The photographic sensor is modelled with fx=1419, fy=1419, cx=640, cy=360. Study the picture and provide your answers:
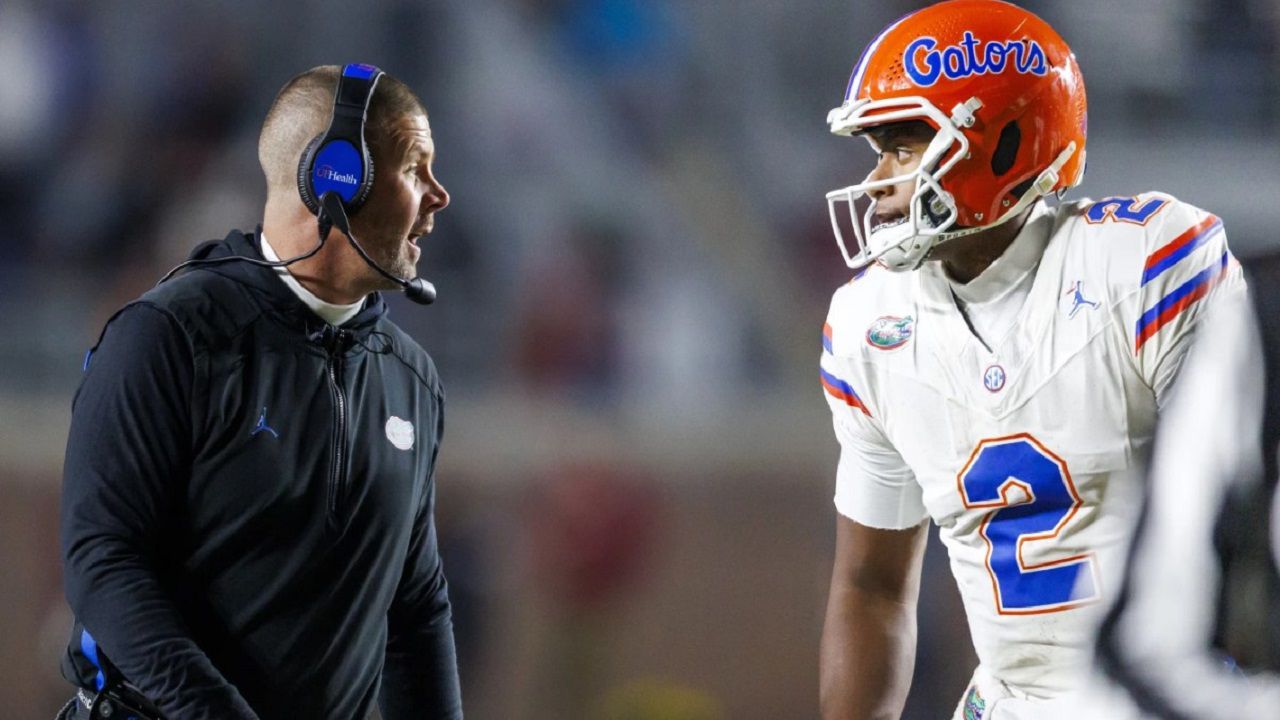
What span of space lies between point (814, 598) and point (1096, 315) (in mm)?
3079

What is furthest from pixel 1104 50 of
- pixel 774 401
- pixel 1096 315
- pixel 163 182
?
pixel 1096 315

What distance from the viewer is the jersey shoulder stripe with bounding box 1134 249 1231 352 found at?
5.99ft

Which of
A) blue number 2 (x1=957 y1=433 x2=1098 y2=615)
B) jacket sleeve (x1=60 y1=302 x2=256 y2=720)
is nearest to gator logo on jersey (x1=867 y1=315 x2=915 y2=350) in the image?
blue number 2 (x1=957 y1=433 x2=1098 y2=615)

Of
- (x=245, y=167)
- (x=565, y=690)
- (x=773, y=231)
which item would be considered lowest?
(x=565, y=690)

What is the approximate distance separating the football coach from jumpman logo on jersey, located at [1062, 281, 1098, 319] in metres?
0.95

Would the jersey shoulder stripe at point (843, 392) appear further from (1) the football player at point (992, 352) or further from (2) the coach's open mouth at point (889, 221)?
(2) the coach's open mouth at point (889, 221)

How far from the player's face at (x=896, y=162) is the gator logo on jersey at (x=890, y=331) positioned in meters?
0.14

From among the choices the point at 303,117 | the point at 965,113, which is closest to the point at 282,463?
the point at 303,117

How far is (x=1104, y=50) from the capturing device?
227 inches

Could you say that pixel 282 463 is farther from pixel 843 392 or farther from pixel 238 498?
pixel 843 392

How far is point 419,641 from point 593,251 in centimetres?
308

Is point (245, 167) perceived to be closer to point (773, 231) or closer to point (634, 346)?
point (634, 346)

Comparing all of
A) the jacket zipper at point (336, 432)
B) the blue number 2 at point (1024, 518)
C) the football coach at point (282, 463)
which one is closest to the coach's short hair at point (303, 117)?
the football coach at point (282, 463)

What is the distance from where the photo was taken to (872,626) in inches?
85.7
